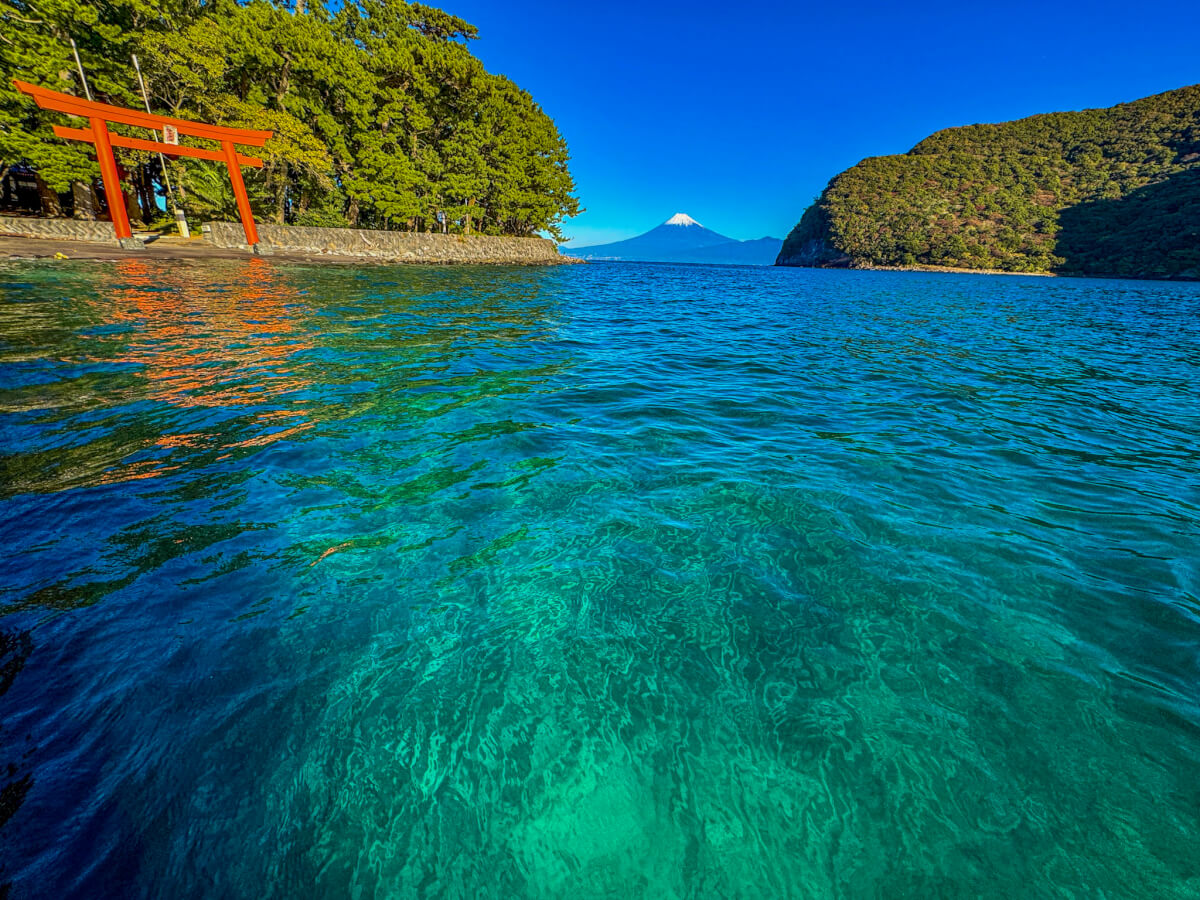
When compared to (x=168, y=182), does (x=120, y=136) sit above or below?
above

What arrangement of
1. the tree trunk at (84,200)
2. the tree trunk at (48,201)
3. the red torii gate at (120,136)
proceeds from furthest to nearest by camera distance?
the tree trunk at (48,201), the tree trunk at (84,200), the red torii gate at (120,136)

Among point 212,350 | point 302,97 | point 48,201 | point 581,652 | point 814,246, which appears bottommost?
point 581,652

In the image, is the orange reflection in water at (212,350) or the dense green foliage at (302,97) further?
the dense green foliage at (302,97)

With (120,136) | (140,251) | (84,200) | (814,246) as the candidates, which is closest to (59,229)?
(84,200)

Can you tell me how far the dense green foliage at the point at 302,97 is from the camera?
23.4 metres

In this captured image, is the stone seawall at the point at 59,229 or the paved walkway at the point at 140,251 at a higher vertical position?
the stone seawall at the point at 59,229

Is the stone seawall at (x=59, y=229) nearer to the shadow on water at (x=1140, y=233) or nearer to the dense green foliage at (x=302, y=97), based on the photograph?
the dense green foliage at (x=302, y=97)

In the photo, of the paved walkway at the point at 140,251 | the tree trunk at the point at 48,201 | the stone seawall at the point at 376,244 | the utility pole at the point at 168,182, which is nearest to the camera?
the paved walkway at the point at 140,251

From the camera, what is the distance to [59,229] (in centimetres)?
2311

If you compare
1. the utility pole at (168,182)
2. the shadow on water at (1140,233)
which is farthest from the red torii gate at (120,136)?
the shadow on water at (1140,233)

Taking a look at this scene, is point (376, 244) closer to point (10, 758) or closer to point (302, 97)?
point (302, 97)

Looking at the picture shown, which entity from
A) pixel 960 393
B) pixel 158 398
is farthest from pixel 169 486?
pixel 960 393

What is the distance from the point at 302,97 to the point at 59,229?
656 inches

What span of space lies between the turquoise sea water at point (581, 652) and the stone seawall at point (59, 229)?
27.6 m
